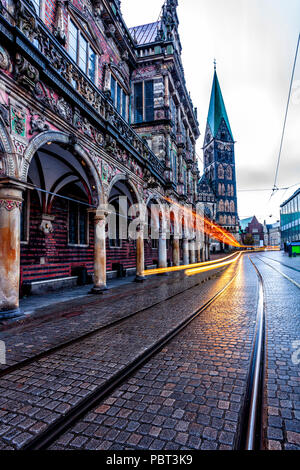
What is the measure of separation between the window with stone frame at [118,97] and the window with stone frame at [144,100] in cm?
255

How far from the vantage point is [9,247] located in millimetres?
5574

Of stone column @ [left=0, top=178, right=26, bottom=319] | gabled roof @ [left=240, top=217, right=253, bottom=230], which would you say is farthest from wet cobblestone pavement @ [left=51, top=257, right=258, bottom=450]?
gabled roof @ [left=240, top=217, right=253, bottom=230]

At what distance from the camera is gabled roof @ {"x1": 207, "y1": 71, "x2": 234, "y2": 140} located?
88088mm

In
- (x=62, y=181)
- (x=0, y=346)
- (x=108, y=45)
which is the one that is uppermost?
(x=108, y=45)

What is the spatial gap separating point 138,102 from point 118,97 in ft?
15.0

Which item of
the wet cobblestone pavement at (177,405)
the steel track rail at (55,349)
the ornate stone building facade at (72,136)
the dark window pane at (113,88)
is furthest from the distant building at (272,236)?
the wet cobblestone pavement at (177,405)

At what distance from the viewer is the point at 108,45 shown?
1337 centimetres

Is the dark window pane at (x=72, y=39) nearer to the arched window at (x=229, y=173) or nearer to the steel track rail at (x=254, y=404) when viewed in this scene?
the steel track rail at (x=254, y=404)

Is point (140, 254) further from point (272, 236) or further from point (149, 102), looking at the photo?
point (272, 236)

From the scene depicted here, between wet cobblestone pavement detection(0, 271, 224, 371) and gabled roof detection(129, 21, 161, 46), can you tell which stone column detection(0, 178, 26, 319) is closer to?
wet cobblestone pavement detection(0, 271, 224, 371)

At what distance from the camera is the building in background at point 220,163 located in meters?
80.6
